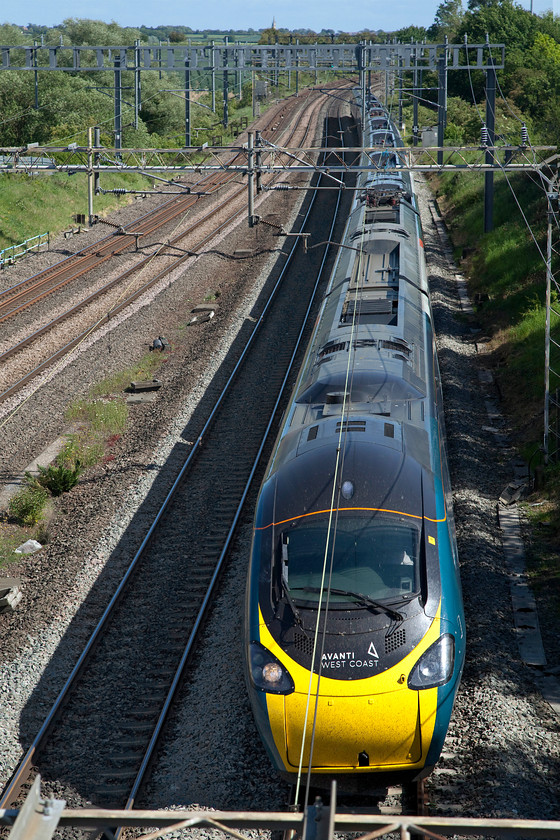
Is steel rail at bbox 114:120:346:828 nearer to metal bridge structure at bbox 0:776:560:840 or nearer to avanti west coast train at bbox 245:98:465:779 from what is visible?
avanti west coast train at bbox 245:98:465:779

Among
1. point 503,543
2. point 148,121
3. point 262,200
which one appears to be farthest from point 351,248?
point 148,121

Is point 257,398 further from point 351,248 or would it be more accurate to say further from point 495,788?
point 495,788

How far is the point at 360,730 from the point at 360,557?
5.61 feet

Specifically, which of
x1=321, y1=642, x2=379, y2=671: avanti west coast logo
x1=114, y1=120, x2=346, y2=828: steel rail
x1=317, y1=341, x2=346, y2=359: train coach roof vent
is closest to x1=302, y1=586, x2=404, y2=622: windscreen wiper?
x1=321, y1=642, x2=379, y2=671: avanti west coast logo

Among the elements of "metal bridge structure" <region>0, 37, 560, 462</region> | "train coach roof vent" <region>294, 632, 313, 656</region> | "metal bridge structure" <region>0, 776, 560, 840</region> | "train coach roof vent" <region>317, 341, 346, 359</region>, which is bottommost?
"train coach roof vent" <region>294, 632, 313, 656</region>

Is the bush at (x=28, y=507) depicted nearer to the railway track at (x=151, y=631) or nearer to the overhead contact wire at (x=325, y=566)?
the railway track at (x=151, y=631)

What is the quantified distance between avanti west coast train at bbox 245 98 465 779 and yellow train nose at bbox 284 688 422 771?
0.03 ft

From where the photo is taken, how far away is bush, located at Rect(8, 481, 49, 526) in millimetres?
14719

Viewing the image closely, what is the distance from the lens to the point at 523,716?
9305 millimetres

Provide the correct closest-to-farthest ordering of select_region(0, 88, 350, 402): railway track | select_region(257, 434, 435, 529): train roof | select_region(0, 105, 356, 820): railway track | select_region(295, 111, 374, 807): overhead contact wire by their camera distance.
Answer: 1. select_region(295, 111, 374, 807): overhead contact wire
2. select_region(257, 434, 435, 529): train roof
3. select_region(0, 105, 356, 820): railway track
4. select_region(0, 88, 350, 402): railway track

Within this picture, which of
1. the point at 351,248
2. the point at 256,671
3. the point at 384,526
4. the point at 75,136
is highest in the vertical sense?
the point at 75,136

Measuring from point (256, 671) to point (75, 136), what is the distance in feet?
155

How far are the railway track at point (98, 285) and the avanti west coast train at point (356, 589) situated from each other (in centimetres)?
1212

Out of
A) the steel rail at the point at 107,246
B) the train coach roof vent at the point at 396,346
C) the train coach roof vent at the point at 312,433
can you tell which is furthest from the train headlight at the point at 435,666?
the steel rail at the point at 107,246
